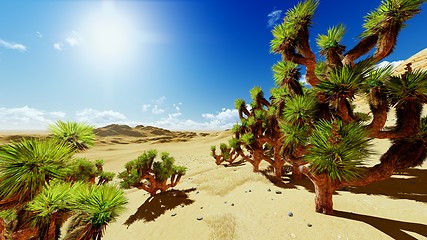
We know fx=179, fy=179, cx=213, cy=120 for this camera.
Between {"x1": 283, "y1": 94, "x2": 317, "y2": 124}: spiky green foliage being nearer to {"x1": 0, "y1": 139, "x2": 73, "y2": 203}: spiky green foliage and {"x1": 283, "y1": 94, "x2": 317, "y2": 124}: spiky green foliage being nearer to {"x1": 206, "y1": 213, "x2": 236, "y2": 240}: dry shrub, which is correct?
{"x1": 206, "y1": 213, "x2": 236, "y2": 240}: dry shrub

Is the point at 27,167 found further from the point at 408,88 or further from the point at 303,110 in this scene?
the point at 408,88

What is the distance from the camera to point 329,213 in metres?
5.94

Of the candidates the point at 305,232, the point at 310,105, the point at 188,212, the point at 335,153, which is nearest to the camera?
the point at 335,153

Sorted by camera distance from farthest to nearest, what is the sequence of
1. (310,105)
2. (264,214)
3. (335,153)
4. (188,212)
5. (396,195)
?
(188,212) < (396,195) < (264,214) < (310,105) < (335,153)

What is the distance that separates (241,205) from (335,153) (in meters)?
4.55

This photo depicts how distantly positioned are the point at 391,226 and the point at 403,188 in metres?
4.22

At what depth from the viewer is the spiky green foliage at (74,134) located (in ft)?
9.70

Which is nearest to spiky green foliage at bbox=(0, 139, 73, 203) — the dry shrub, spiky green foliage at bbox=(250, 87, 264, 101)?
the dry shrub

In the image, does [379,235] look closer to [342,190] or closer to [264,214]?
[264,214]

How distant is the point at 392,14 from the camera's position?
546 centimetres

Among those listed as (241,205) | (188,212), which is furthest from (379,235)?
(188,212)

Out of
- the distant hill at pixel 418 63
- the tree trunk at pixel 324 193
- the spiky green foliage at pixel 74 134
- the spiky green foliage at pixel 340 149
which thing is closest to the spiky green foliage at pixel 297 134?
the spiky green foliage at pixel 340 149

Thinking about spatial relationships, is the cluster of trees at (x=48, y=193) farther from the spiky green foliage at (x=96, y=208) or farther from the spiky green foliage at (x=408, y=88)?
the spiky green foliage at (x=408, y=88)

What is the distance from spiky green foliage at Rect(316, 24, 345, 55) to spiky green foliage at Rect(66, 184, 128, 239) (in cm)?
744
